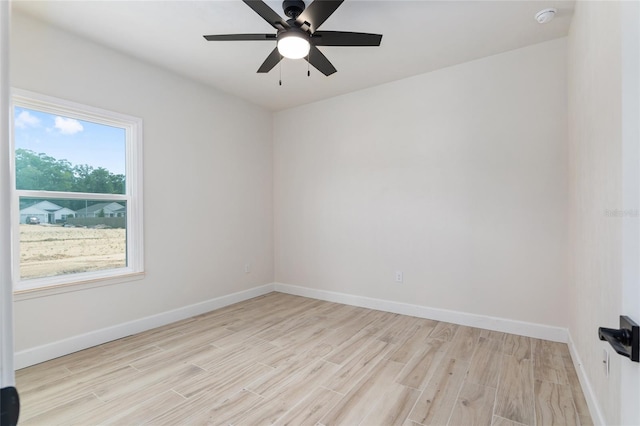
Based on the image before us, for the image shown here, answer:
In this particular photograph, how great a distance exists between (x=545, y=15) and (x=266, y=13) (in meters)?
2.24

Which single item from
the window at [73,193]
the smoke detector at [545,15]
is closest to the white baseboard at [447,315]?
the window at [73,193]

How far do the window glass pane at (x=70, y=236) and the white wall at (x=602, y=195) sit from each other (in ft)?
12.2

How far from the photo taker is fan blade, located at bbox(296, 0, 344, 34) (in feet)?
6.10

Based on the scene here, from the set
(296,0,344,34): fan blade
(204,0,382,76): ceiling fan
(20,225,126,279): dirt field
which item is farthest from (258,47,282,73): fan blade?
(20,225,126,279): dirt field

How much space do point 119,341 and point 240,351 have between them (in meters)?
1.25

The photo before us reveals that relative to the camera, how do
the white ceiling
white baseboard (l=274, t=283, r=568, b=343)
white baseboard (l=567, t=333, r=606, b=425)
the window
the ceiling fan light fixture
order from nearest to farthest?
white baseboard (l=567, t=333, r=606, b=425) < the ceiling fan light fixture < the white ceiling < the window < white baseboard (l=274, t=283, r=568, b=343)

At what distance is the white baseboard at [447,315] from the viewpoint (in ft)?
9.52

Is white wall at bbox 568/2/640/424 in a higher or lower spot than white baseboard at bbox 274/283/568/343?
higher

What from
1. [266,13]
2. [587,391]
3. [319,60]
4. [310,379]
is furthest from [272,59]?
[587,391]

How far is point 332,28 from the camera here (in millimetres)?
2701

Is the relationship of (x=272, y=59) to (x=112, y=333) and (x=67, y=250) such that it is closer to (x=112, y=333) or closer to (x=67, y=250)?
(x=67, y=250)

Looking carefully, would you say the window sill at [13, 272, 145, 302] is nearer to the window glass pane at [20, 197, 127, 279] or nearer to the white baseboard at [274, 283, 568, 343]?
the window glass pane at [20, 197, 127, 279]

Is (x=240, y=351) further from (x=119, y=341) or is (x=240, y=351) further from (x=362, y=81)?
(x=362, y=81)

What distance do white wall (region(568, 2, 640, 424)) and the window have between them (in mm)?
3659
